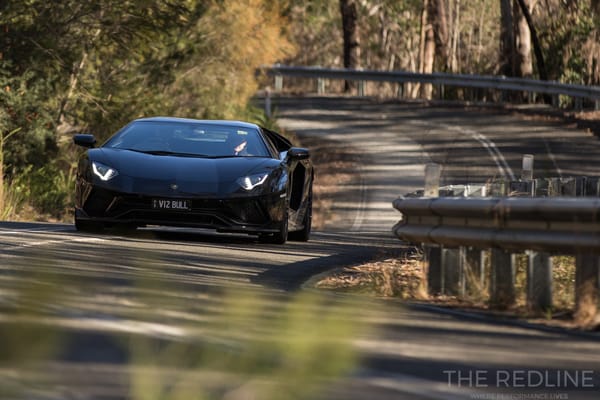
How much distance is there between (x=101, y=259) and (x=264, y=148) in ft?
15.4

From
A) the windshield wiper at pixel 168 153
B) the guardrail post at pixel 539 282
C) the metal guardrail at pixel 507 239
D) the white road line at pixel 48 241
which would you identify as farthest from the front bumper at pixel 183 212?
the guardrail post at pixel 539 282

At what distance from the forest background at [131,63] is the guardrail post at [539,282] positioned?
37.7 ft

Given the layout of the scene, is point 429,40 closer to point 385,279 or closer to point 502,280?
point 385,279

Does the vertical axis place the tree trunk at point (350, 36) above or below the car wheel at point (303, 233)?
above

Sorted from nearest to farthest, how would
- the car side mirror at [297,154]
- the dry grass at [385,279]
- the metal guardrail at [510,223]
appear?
1. the metal guardrail at [510,223]
2. the dry grass at [385,279]
3. the car side mirror at [297,154]

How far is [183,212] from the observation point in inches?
550

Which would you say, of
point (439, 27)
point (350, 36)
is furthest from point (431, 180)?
point (350, 36)

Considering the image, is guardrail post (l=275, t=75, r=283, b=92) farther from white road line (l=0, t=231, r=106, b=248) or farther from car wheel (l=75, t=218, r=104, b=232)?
white road line (l=0, t=231, r=106, b=248)

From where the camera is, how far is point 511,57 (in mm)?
48062

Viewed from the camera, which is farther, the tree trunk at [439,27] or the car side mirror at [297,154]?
the tree trunk at [439,27]

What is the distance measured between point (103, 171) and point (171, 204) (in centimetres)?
81

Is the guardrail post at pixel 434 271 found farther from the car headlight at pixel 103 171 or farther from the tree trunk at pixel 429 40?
the tree trunk at pixel 429 40

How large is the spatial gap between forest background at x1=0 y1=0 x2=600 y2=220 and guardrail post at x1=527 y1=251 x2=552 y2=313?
1150cm

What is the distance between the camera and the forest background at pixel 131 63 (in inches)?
953
